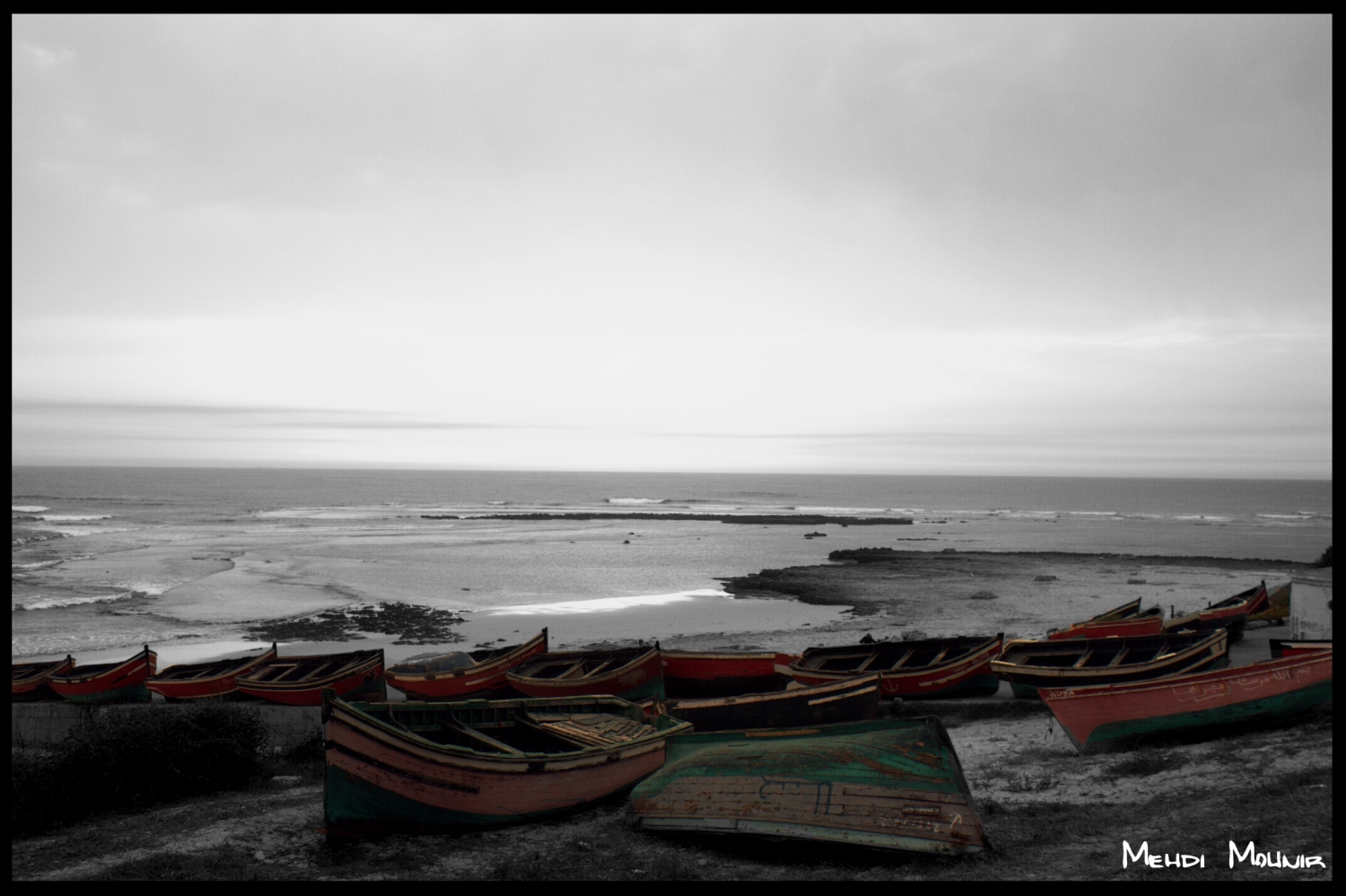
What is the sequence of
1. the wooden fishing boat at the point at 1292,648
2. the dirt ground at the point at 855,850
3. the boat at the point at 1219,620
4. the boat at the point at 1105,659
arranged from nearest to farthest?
1. the dirt ground at the point at 855,850
2. the wooden fishing boat at the point at 1292,648
3. the boat at the point at 1105,659
4. the boat at the point at 1219,620

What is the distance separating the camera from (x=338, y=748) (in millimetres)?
9664

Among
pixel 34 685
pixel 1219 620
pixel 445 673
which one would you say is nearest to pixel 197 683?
pixel 34 685

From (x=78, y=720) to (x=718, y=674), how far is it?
13.4 metres

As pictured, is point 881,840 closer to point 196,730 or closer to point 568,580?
point 196,730

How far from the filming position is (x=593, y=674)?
54.7 ft

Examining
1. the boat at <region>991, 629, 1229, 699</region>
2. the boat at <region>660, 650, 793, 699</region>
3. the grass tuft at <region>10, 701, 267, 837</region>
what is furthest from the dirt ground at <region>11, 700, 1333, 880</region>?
the boat at <region>660, 650, 793, 699</region>

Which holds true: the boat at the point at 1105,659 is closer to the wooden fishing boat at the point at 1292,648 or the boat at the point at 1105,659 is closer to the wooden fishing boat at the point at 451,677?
the wooden fishing boat at the point at 1292,648

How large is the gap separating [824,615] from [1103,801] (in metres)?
22.8

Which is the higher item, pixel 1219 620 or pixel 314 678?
pixel 1219 620

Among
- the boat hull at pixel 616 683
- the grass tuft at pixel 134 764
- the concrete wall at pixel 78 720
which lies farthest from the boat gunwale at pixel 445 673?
the grass tuft at pixel 134 764

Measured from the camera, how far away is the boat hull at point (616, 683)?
16.4 metres

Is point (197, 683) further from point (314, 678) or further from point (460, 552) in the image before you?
point (460, 552)

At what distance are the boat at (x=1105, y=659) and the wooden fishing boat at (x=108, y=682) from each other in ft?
62.2

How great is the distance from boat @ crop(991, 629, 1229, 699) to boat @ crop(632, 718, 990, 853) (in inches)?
250
